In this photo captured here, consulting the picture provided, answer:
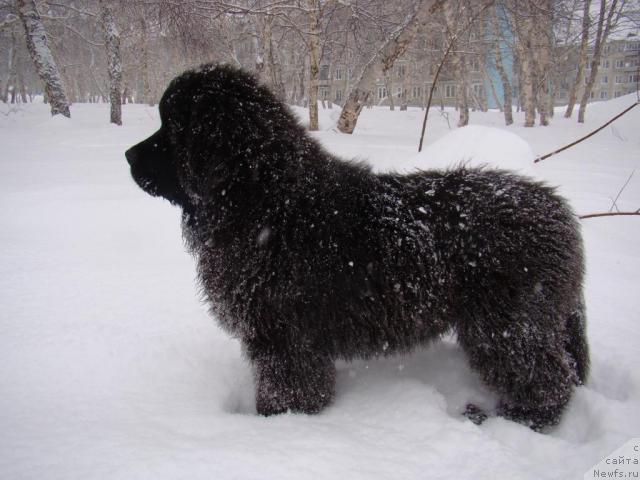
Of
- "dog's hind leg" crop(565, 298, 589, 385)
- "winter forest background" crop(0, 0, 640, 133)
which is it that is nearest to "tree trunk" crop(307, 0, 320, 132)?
"winter forest background" crop(0, 0, 640, 133)

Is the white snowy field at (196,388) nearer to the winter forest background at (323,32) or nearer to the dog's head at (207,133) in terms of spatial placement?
the dog's head at (207,133)

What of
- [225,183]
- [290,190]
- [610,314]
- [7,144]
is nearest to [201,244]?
[225,183]

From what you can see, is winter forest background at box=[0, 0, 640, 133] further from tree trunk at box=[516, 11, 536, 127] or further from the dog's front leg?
the dog's front leg

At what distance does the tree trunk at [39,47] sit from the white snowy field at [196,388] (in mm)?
A: 11789

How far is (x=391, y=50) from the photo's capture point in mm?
8945

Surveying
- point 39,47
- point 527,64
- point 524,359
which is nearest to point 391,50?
point 524,359

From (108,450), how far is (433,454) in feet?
4.66

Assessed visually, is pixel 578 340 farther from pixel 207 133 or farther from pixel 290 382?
pixel 207 133

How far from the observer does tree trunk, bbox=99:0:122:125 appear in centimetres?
1425

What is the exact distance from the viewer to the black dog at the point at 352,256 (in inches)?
78.4

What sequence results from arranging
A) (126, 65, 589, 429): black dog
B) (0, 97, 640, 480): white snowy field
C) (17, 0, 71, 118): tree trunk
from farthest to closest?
(17, 0, 71, 118): tree trunk, (126, 65, 589, 429): black dog, (0, 97, 640, 480): white snowy field

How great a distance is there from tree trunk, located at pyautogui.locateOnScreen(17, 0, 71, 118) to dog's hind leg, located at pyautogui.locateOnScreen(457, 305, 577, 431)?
16604 millimetres

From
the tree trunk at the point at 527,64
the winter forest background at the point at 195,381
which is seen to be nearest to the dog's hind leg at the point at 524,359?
the winter forest background at the point at 195,381

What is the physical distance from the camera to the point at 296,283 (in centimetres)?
203
